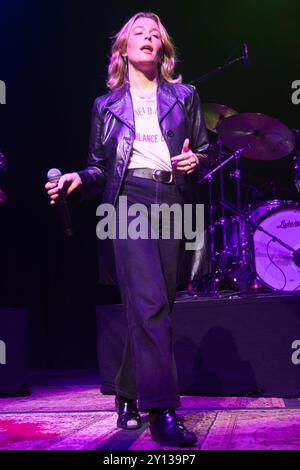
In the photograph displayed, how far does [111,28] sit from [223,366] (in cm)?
375

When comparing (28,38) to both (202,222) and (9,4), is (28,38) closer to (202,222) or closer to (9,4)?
(9,4)

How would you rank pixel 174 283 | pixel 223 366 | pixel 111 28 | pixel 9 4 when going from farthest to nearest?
pixel 111 28 < pixel 9 4 < pixel 223 366 < pixel 174 283

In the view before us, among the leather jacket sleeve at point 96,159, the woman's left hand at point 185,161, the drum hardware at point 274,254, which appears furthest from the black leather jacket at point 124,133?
the drum hardware at point 274,254

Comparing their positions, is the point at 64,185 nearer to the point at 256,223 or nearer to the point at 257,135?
the point at 257,135

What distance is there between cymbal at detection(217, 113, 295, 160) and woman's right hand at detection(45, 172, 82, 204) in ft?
10.2

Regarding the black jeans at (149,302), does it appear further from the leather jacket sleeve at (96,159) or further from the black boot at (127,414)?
the leather jacket sleeve at (96,159)

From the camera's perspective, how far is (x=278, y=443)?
6.67 feet

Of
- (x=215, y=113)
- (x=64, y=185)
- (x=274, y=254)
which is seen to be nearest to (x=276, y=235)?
(x=274, y=254)

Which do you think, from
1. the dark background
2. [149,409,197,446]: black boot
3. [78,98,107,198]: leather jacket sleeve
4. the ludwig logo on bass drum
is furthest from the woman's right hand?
the ludwig logo on bass drum

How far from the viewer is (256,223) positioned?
552cm

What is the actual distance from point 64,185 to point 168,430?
3.35 feet

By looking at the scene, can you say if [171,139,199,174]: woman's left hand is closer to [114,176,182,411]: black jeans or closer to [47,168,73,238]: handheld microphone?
[114,176,182,411]: black jeans

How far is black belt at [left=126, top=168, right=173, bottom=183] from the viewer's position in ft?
7.71

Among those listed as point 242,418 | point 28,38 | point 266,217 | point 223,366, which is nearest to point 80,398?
point 223,366
